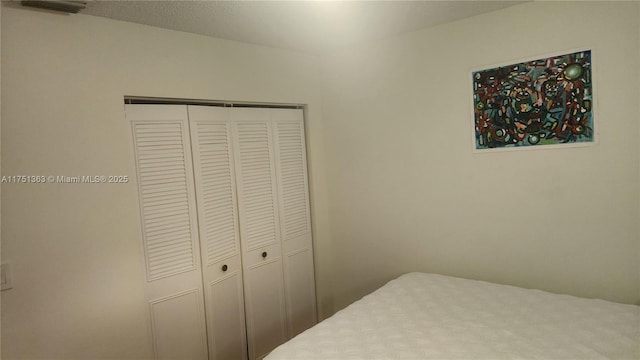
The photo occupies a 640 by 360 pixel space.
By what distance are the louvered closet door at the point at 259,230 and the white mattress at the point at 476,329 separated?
0.93m

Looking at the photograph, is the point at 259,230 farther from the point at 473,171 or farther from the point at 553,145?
the point at 553,145

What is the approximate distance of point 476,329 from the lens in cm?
182

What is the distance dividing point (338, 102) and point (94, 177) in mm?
1874

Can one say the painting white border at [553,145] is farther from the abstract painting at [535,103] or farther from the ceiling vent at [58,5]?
the ceiling vent at [58,5]

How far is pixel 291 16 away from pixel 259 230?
59.1 inches

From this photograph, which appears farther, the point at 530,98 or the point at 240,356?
the point at 240,356

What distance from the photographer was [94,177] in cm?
201

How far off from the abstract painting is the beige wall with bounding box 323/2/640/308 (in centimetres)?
6

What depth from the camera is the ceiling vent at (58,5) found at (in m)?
1.77

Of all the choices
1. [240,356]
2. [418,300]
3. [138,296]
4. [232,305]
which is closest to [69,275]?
[138,296]

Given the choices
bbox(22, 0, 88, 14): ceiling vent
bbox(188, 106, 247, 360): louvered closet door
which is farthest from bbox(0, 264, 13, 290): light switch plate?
bbox(22, 0, 88, 14): ceiling vent

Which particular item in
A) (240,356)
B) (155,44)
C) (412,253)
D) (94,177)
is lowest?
(240,356)

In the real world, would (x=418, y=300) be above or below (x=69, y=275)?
below

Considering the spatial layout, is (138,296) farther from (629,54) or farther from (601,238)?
(629,54)
